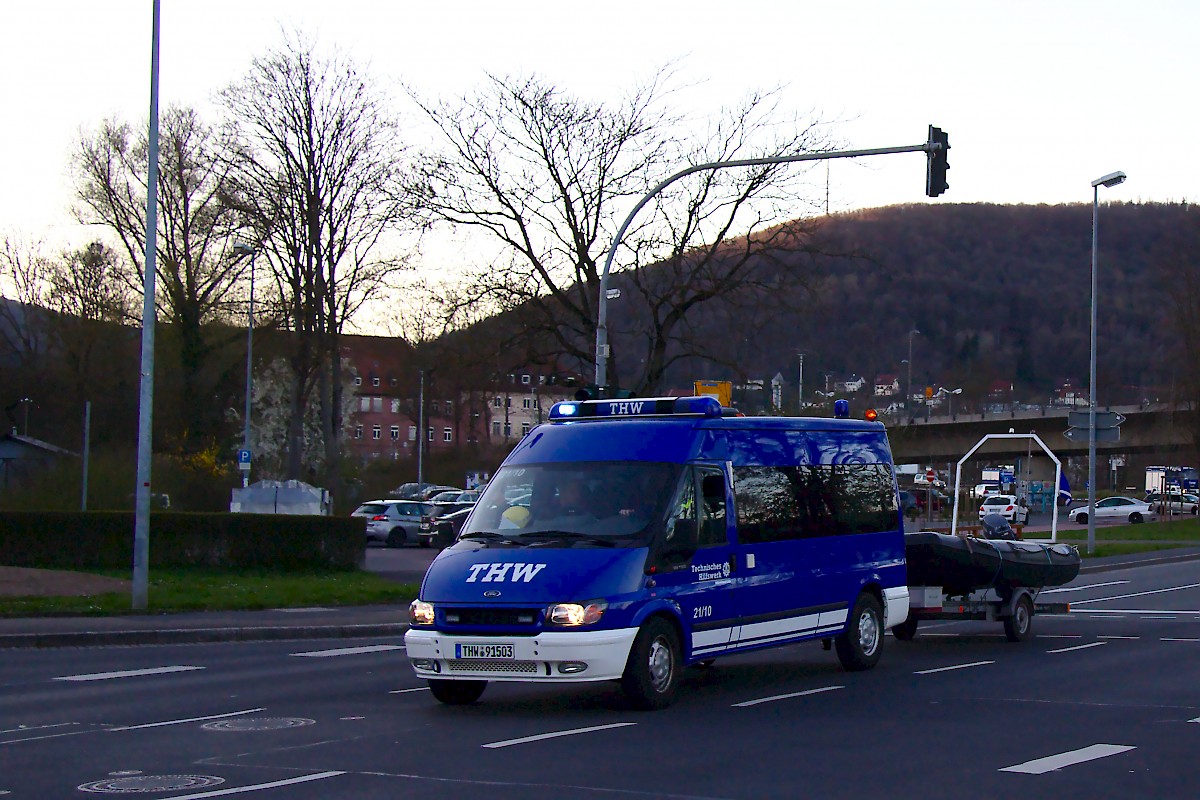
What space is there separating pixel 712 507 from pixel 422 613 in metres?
2.69

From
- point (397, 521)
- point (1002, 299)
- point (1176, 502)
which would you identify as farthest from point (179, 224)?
point (1002, 299)

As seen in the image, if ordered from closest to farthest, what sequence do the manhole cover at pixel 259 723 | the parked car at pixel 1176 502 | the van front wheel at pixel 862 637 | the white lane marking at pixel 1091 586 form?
the manhole cover at pixel 259 723
the van front wheel at pixel 862 637
the white lane marking at pixel 1091 586
the parked car at pixel 1176 502

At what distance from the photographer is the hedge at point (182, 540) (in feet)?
90.1

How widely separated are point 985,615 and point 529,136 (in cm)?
2022

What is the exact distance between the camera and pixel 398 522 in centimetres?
4725

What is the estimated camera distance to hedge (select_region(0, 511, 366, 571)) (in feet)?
90.1

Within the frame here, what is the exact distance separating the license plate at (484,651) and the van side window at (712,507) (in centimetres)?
208

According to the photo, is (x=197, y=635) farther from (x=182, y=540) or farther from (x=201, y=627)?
(x=182, y=540)

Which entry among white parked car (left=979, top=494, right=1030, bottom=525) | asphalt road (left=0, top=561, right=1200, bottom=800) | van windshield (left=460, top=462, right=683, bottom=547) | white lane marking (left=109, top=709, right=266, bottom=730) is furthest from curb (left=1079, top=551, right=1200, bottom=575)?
white lane marking (left=109, top=709, right=266, bottom=730)

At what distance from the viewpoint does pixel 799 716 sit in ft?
36.8

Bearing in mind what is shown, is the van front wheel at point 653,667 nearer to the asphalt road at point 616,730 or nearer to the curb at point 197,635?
the asphalt road at point 616,730

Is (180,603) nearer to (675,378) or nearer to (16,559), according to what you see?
(16,559)

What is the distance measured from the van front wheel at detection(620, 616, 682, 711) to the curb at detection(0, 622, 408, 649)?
9.01m

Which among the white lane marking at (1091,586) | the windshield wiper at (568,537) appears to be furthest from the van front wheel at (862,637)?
the white lane marking at (1091,586)
